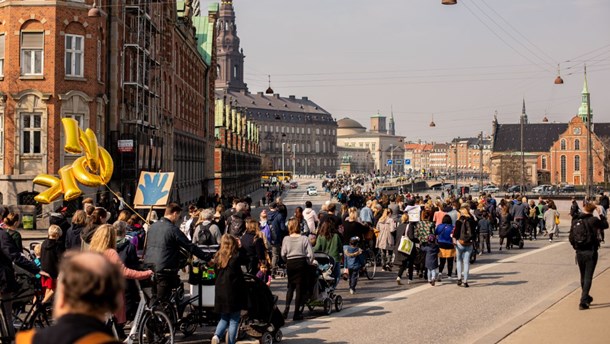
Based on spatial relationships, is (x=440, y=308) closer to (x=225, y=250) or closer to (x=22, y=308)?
(x=225, y=250)

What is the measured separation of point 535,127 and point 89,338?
568 ft

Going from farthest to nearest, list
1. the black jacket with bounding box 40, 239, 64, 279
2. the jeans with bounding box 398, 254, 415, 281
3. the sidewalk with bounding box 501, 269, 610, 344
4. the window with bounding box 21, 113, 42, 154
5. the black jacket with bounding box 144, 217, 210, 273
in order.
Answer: the window with bounding box 21, 113, 42, 154 < the jeans with bounding box 398, 254, 415, 281 < the black jacket with bounding box 40, 239, 64, 279 < the sidewalk with bounding box 501, 269, 610, 344 < the black jacket with bounding box 144, 217, 210, 273

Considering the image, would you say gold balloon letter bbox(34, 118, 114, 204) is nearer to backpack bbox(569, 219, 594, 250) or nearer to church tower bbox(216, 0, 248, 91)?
backpack bbox(569, 219, 594, 250)

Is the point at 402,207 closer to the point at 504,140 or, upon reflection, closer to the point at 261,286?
the point at 261,286

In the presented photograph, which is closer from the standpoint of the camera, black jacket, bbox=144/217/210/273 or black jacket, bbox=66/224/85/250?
black jacket, bbox=144/217/210/273

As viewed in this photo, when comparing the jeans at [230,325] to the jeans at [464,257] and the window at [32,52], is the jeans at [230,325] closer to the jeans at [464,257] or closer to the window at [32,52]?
the jeans at [464,257]

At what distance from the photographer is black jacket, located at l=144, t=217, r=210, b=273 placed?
420 inches

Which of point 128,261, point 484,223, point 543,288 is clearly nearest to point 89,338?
point 128,261

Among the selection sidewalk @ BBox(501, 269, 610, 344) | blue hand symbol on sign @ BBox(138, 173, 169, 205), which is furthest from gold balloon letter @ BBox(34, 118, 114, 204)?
sidewalk @ BBox(501, 269, 610, 344)

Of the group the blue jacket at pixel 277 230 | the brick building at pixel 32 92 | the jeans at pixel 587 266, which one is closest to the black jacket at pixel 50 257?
the blue jacket at pixel 277 230

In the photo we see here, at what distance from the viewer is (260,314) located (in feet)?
34.8

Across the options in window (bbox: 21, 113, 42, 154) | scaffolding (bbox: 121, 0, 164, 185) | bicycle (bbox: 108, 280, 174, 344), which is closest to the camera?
bicycle (bbox: 108, 280, 174, 344)

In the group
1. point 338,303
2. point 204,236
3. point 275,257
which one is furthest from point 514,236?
point 204,236

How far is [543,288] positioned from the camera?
17203mm
